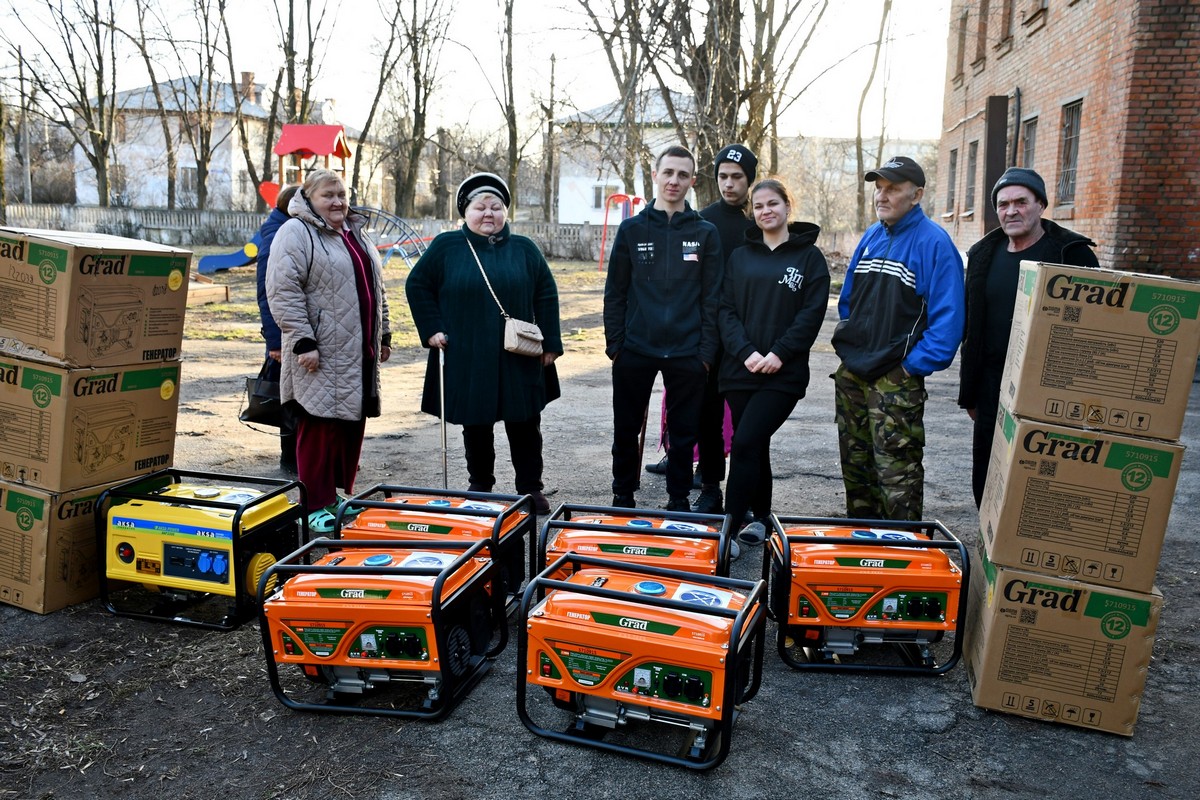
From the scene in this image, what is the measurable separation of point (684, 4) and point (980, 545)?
25.5 feet

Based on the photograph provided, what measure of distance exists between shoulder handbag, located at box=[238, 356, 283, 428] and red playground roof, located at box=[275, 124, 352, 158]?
1455 centimetres

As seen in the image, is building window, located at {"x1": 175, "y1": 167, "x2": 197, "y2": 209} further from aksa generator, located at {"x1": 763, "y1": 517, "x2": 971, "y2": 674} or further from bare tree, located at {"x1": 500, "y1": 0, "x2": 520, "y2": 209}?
aksa generator, located at {"x1": 763, "y1": 517, "x2": 971, "y2": 674}

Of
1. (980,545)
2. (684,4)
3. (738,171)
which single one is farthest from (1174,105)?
(980,545)

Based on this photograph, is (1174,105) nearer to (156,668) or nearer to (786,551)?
(786,551)

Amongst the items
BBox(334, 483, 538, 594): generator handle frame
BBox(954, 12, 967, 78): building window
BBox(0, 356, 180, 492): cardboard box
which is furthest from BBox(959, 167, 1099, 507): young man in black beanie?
BBox(954, 12, 967, 78): building window

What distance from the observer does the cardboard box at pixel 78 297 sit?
3.81 m

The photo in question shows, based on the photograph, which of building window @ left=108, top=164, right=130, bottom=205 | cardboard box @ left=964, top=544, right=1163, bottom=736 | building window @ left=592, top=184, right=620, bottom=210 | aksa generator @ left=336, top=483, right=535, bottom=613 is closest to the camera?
cardboard box @ left=964, top=544, right=1163, bottom=736

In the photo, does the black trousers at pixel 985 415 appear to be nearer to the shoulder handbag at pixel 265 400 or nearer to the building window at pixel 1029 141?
the shoulder handbag at pixel 265 400

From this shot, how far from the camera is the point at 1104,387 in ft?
9.98

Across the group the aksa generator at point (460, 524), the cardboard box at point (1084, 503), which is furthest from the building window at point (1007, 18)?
the aksa generator at point (460, 524)

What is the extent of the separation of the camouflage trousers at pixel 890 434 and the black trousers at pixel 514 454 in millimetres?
1727

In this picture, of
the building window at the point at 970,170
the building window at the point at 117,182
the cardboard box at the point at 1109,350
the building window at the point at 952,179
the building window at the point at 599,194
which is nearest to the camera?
the cardboard box at the point at 1109,350

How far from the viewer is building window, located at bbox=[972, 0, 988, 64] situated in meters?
17.6

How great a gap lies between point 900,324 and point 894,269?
25cm
